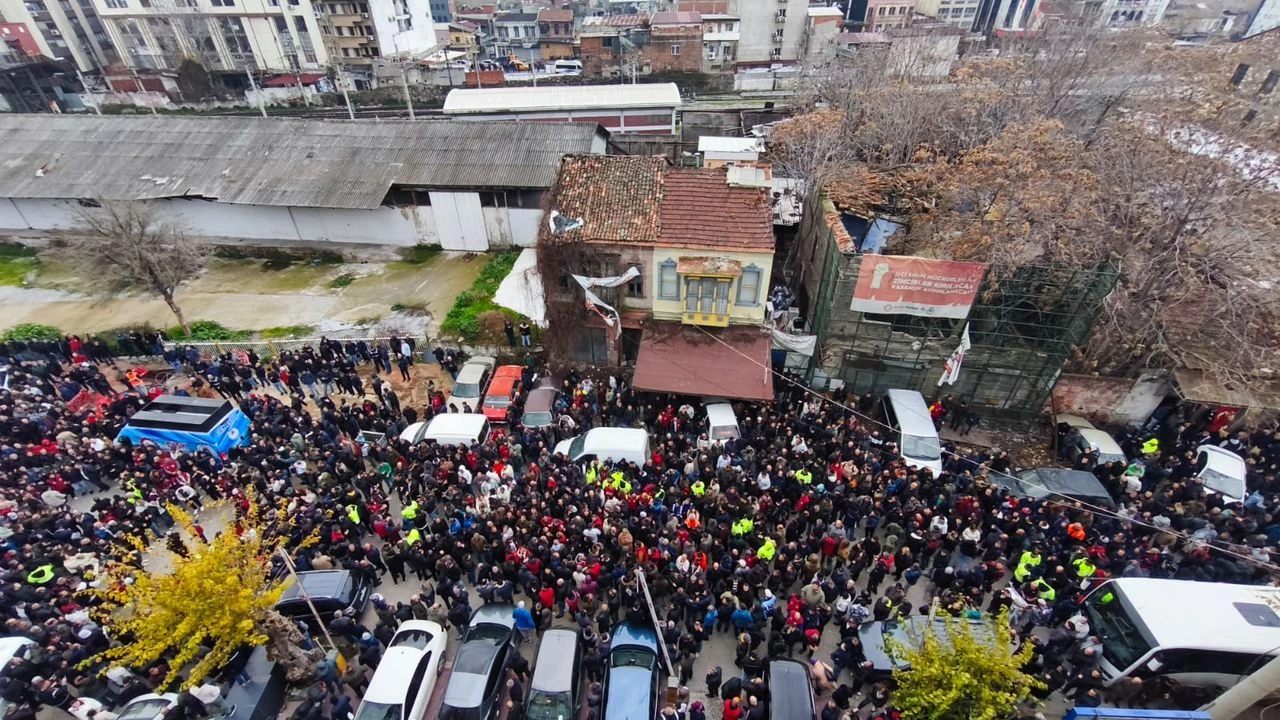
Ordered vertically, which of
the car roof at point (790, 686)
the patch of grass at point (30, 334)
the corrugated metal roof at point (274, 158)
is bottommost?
the patch of grass at point (30, 334)

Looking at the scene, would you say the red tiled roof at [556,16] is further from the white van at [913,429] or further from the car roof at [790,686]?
the car roof at [790,686]

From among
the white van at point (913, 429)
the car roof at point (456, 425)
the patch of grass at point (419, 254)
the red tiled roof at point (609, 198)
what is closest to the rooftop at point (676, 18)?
the patch of grass at point (419, 254)

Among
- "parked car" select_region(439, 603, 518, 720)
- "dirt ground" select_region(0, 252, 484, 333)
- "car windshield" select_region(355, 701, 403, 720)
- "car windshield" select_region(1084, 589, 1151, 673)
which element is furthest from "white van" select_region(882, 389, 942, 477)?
"dirt ground" select_region(0, 252, 484, 333)

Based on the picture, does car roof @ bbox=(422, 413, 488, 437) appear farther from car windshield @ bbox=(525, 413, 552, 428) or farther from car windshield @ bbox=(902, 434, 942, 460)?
car windshield @ bbox=(902, 434, 942, 460)

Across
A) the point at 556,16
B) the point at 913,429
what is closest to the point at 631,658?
the point at 913,429

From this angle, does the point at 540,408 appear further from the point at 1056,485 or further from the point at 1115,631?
the point at 1115,631

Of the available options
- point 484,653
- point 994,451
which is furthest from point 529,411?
point 994,451
